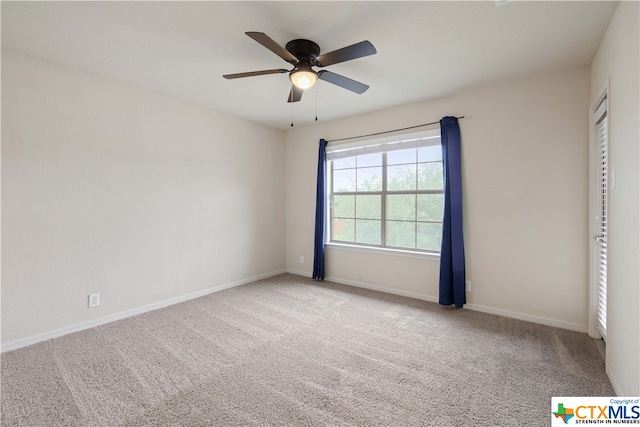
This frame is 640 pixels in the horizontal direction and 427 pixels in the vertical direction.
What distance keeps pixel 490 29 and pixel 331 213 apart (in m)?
3.07

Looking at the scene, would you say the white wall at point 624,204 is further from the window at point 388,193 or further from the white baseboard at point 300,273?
the white baseboard at point 300,273

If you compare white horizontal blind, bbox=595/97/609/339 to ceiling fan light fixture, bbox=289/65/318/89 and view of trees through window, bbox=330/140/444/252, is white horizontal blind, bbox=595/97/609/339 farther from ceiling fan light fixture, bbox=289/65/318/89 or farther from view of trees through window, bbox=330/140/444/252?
ceiling fan light fixture, bbox=289/65/318/89

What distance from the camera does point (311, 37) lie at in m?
2.19

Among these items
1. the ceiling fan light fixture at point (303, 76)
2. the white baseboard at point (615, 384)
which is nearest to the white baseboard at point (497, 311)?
the white baseboard at point (615, 384)

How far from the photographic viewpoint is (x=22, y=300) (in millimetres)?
2477

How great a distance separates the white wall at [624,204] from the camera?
156cm

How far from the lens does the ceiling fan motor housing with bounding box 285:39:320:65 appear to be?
217 cm

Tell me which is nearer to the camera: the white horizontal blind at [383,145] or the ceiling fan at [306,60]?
the ceiling fan at [306,60]

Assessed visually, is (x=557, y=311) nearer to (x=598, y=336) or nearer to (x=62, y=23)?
(x=598, y=336)

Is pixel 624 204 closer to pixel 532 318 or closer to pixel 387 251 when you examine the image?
pixel 532 318

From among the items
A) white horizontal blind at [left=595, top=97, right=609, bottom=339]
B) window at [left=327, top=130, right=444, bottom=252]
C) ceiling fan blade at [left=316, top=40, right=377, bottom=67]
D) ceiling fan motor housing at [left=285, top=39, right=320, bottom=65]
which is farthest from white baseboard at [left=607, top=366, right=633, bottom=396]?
ceiling fan motor housing at [left=285, top=39, right=320, bottom=65]

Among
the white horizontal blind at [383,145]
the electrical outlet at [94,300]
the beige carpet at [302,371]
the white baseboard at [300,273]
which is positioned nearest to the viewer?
the beige carpet at [302,371]

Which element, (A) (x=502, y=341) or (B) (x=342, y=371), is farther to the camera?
(A) (x=502, y=341)

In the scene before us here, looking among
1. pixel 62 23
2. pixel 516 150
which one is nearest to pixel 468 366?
pixel 516 150
